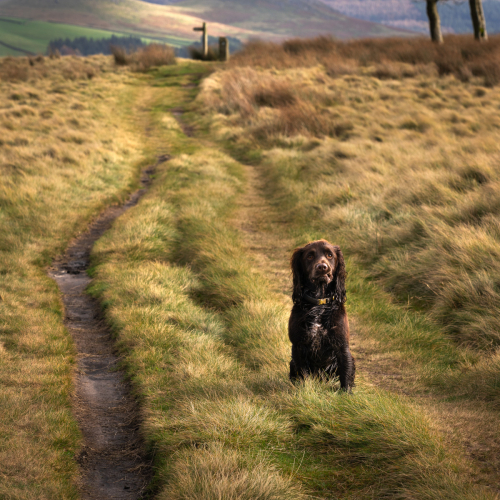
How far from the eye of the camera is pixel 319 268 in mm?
3305

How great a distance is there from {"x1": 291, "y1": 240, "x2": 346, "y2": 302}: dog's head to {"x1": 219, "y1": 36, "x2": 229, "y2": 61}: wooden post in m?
31.0

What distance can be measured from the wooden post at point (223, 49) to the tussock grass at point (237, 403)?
2730 centimetres

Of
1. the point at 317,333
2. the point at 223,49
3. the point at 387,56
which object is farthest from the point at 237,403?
the point at 223,49

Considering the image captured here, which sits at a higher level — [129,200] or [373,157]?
[373,157]

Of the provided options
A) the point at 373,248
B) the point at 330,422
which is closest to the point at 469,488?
the point at 330,422

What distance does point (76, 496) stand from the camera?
3.11 metres

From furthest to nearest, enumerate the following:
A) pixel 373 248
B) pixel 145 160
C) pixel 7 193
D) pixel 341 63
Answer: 1. pixel 341 63
2. pixel 145 160
3. pixel 7 193
4. pixel 373 248

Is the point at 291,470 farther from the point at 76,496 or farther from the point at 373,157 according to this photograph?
the point at 373,157

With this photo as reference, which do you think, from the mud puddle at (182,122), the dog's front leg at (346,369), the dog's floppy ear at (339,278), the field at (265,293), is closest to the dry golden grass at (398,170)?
the field at (265,293)

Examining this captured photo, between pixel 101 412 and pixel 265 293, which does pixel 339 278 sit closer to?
pixel 101 412

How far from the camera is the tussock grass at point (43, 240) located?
133 inches

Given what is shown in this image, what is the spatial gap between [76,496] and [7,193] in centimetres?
689

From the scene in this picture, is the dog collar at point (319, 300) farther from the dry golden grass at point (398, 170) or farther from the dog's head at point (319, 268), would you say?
the dry golden grass at point (398, 170)

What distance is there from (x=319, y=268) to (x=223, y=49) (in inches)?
1256
